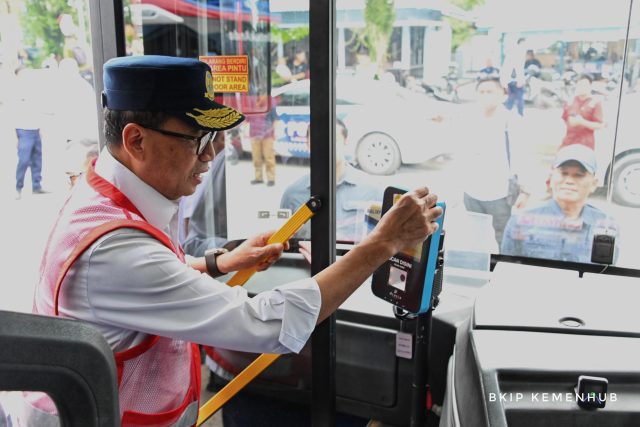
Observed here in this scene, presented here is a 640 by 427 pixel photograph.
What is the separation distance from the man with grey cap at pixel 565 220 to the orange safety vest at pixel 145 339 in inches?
64.3

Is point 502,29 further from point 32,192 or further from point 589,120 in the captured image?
point 32,192

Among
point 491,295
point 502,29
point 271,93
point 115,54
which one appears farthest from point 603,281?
point 115,54

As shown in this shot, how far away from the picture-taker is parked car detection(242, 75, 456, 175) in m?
2.35

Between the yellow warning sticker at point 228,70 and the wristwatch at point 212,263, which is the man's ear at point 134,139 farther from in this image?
the yellow warning sticker at point 228,70

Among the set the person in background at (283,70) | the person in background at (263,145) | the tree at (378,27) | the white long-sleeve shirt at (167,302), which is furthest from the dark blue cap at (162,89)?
the tree at (378,27)

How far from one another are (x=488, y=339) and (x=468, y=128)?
1491mm

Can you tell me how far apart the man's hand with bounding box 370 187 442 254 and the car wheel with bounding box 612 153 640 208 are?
4.42ft

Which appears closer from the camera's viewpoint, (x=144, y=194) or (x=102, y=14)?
(x=144, y=194)

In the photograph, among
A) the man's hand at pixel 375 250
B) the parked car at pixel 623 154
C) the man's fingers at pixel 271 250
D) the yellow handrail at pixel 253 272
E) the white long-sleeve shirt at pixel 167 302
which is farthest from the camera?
the parked car at pixel 623 154

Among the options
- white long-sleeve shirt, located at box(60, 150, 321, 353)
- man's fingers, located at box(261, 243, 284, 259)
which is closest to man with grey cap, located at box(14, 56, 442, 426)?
white long-sleeve shirt, located at box(60, 150, 321, 353)

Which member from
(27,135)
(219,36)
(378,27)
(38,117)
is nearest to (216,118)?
(219,36)

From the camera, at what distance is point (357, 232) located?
2551 mm

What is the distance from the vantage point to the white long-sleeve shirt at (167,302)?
121 cm

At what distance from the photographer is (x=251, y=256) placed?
6.10 feet
